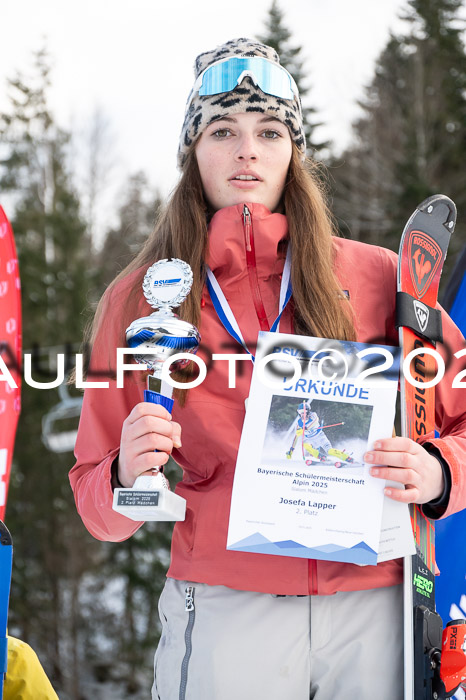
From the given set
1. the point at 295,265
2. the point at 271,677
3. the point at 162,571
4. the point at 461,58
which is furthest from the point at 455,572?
the point at 461,58

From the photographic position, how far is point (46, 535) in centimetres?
1625

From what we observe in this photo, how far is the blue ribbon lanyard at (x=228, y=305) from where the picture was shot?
169cm

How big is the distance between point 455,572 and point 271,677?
36.5 inches

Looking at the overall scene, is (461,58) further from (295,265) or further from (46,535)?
(295,265)

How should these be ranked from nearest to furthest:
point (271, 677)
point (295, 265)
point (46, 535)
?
point (271, 677), point (295, 265), point (46, 535)

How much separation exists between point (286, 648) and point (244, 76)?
4.70 ft

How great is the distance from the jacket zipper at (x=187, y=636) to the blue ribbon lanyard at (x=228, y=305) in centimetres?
54

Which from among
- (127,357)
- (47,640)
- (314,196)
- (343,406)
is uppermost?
(314,196)

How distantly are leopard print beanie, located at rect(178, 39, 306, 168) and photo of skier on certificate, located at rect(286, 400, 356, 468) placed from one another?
0.87 metres

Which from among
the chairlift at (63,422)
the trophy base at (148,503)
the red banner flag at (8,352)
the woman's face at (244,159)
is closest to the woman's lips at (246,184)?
the woman's face at (244,159)

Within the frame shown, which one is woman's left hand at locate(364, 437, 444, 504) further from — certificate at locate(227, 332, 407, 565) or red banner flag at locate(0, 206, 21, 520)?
red banner flag at locate(0, 206, 21, 520)

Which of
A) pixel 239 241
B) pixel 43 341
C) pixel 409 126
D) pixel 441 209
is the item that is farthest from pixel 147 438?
pixel 409 126

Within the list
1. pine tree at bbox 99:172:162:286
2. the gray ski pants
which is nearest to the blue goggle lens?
the gray ski pants

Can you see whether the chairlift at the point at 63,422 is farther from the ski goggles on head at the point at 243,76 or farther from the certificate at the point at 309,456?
the certificate at the point at 309,456
